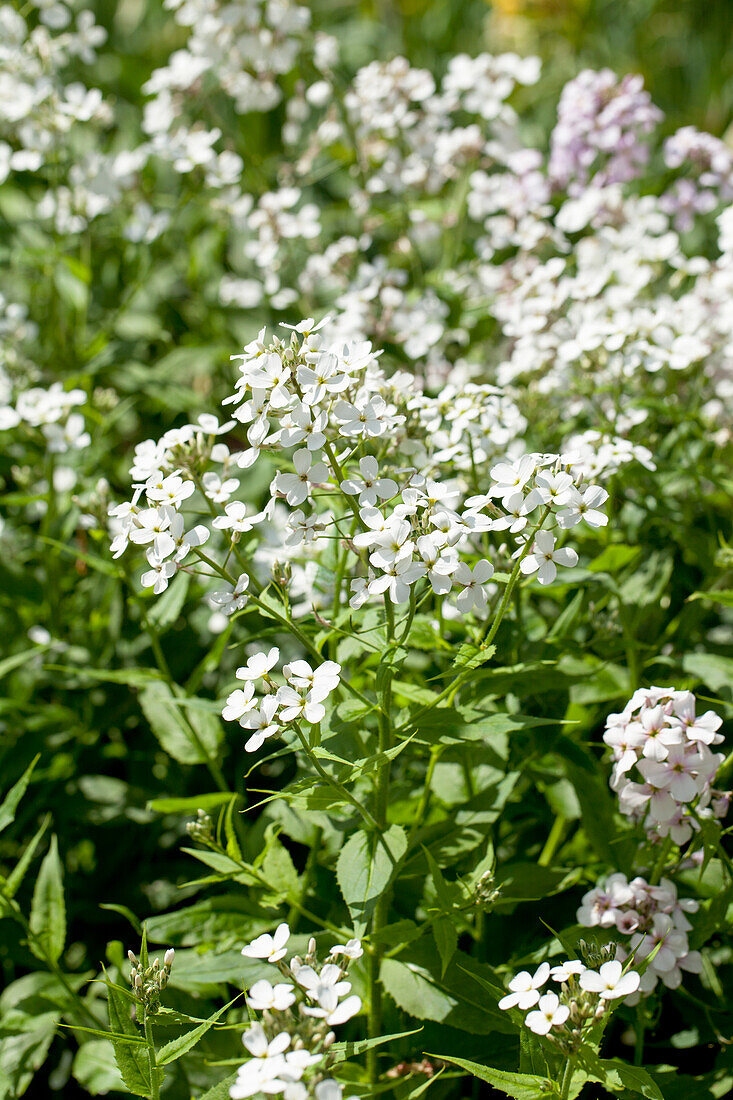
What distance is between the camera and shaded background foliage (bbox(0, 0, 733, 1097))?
8.98 ft

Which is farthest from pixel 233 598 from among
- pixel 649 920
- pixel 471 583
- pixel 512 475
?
pixel 649 920

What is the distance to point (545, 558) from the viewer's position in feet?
6.38

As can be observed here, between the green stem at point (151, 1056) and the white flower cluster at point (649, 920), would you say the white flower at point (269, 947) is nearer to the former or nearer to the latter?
the green stem at point (151, 1056)

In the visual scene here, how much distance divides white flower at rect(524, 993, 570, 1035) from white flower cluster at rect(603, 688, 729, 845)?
47cm

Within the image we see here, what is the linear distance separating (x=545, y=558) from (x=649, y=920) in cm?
89

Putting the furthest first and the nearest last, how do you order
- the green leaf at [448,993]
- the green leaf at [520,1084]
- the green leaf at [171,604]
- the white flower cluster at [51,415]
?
the white flower cluster at [51,415]
the green leaf at [171,604]
the green leaf at [448,993]
the green leaf at [520,1084]

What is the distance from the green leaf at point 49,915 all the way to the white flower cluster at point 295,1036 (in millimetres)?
1016

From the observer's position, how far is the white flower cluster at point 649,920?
2.13m

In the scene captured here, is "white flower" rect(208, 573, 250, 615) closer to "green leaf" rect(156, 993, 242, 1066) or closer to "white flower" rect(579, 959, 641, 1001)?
"green leaf" rect(156, 993, 242, 1066)

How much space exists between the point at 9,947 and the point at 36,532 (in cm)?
174

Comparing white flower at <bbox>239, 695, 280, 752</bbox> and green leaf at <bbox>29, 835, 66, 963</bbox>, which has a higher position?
white flower at <bbox>239, 695, 280, 752</bbox>

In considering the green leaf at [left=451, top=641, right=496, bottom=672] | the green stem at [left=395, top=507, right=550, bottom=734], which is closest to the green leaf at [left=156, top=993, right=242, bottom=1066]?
the green stem at [left=395, top=507, right=550, bottom=734]

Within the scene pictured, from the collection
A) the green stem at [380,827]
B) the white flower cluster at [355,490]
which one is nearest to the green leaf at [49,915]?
the green stem at [380,827]

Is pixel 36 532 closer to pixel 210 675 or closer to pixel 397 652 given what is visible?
pixel 210 675
